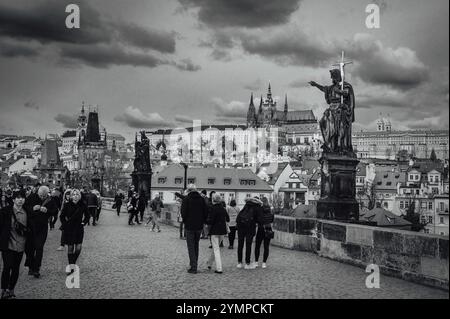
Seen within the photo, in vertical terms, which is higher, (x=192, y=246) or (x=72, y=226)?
(x=72, y=226)

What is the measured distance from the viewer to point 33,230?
8.67 metres

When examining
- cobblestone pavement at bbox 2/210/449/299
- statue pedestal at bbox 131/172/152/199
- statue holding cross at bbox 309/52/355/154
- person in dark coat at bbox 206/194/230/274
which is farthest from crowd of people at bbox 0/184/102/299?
statue pedestal at bbox 131/172/152/199

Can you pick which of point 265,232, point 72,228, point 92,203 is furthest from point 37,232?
point 92,203

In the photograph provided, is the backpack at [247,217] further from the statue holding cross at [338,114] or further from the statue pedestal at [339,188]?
the statue holding cross at [338,114]

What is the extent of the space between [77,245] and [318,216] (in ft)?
19.0

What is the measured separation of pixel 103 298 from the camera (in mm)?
6898

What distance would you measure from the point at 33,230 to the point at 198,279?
2.81m

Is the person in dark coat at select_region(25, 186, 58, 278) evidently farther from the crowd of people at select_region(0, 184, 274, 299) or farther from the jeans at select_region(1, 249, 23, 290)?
the jeans at select_region(1, 249, 23, 290)

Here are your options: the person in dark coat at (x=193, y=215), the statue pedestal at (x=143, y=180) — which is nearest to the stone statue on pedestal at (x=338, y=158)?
the person in dark coat at (x=193, y=215)

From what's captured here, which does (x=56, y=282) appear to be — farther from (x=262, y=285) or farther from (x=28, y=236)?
(x=262, y=285)

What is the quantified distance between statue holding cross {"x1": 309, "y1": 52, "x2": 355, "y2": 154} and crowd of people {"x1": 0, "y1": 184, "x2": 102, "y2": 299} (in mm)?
5775

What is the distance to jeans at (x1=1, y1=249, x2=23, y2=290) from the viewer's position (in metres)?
7.25

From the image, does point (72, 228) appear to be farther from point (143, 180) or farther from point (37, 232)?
point (143, 180)
